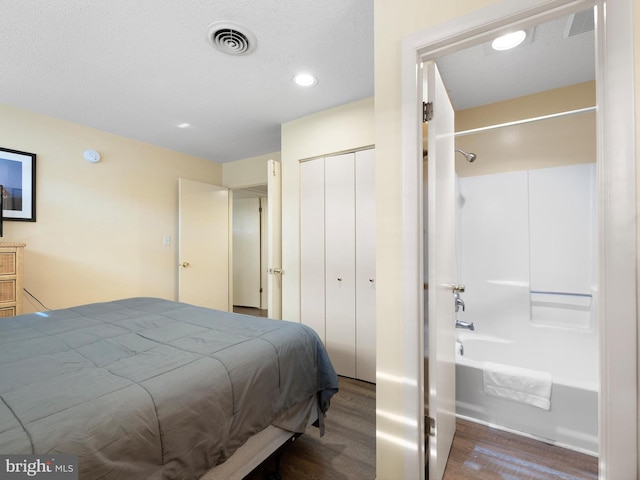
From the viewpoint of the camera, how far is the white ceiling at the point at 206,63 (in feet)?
5.22

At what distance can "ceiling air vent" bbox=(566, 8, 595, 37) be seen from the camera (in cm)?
153

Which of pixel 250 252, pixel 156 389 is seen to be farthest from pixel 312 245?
pixel 250 252

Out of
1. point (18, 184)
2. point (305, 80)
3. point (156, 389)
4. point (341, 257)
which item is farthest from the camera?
point (341, 257)

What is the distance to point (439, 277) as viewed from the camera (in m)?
1.38

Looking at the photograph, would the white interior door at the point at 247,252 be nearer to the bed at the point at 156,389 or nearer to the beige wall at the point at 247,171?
the beige wall at the point at 247,171

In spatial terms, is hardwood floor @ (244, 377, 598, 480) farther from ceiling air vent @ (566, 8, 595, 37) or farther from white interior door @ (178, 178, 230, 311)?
white interior door @ (178, 178, 230, 311)

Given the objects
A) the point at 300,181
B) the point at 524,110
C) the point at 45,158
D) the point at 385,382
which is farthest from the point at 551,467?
the point at 45,158

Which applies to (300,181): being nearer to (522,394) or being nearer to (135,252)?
(135,252)

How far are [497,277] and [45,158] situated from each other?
14.3 feet

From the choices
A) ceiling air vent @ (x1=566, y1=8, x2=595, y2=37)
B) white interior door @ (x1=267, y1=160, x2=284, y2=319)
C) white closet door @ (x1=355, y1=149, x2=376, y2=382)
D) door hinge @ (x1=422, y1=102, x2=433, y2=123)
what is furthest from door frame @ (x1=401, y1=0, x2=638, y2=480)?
white interior door @ (x1=267, y1=160, x2=284, y2=319)

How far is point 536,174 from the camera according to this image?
8.07 feet

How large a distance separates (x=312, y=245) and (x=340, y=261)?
343 millimetres

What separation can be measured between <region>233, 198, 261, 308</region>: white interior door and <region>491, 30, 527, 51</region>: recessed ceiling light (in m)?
4.49

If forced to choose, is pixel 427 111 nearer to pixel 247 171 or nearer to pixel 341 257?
pixel 341 257
